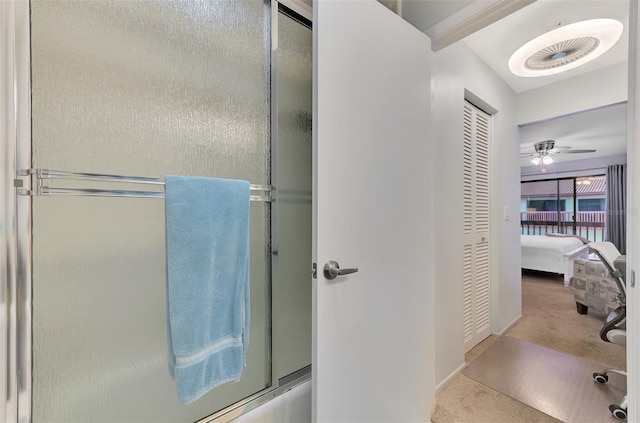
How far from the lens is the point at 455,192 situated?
198 cm

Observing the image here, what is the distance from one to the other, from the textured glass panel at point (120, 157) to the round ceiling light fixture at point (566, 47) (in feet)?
6.20

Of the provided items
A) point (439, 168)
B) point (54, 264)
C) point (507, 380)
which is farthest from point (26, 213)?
point (507, 380)

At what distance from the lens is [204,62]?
1070 millimetres

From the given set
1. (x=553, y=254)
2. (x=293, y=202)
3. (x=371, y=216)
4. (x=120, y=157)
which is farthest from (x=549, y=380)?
(x=553, y=254)

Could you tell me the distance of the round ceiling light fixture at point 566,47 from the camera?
1.61 metres

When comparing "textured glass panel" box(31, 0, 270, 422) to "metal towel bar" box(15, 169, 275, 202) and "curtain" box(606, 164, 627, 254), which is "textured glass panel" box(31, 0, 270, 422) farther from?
"curtain" box(606, 164, 627, 254)

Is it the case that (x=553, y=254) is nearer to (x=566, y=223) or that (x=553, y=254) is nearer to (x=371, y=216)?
(x=566, y=223)

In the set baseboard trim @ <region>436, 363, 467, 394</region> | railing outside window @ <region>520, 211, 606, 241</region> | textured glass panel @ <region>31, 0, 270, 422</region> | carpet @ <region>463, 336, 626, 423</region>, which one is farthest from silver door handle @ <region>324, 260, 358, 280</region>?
railing outside window @ <region>520, 211, 606, 241</region>

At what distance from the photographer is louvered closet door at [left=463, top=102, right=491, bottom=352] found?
2246 mm

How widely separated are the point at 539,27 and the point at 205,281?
2805 mm

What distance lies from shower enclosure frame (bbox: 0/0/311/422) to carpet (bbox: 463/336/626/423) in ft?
7.91

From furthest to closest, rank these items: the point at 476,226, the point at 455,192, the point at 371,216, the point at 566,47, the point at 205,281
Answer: the point at 476,226 → the point at 455,192 → the point at 566,47 → the point at 371,216 → the point at 205,281

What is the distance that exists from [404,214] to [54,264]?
53.9 inches

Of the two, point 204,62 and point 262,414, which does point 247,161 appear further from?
point 262,414
